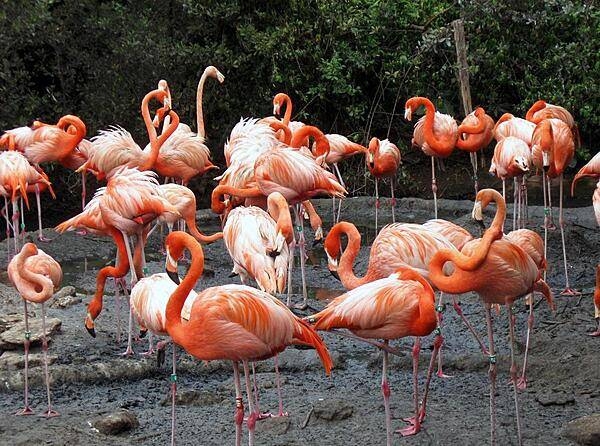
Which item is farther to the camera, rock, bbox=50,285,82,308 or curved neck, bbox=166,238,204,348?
rock, bbox=50,285,82,308

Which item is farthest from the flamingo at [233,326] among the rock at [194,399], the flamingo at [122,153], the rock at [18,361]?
the flamingo at [122,153]

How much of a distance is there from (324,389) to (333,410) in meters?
0.72

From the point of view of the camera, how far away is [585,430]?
4.59 meters

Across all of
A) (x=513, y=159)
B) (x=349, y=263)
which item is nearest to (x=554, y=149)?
(x=513, y=159)

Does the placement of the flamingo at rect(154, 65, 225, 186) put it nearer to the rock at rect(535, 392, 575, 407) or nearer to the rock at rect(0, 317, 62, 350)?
the rock at rect(0, 317, 62, 350)

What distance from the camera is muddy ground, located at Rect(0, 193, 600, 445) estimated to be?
4.92 meters

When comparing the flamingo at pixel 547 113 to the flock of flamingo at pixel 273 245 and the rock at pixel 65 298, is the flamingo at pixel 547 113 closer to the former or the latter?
the flock of flamingo at pixel 273 245

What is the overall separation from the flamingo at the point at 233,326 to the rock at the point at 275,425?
491 millimetres

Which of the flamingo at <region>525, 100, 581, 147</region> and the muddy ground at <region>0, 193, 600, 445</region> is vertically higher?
the flamingo at <region>525, 100, 581, 147</region>

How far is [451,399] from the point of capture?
17.7ft

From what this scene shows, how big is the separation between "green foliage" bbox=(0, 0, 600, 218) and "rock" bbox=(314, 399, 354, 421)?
7.06 m

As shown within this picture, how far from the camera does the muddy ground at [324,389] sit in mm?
4918

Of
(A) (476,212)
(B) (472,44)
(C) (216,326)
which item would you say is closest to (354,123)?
(B) (472,44)

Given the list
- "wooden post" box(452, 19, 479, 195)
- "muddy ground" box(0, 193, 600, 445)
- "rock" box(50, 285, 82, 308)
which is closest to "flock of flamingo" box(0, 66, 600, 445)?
"muddy ground" box(0, 193, 600, 445)
